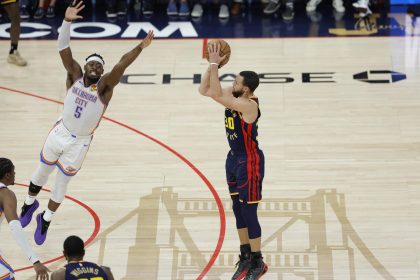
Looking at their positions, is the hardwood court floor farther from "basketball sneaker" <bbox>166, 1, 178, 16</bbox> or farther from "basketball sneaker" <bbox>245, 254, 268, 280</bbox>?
"basketball sneaker" <bbox>166, 1, 178, 16</bbox>

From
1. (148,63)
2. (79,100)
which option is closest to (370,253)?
(79,100)

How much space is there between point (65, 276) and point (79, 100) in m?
2.77

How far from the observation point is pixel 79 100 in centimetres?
918

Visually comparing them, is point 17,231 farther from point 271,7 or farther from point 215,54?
point 271,7

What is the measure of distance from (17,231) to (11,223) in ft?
0.33

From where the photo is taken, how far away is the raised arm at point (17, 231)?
24.1 feet

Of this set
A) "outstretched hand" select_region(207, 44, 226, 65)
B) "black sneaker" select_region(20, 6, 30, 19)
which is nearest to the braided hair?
"outstretched hand" select_region(207, 44, 226, 65)

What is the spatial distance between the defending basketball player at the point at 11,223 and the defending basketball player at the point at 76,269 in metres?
0.45

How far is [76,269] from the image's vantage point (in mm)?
6879

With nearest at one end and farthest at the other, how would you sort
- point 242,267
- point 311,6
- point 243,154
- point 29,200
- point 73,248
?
point 73,248 < point 243,154 < point 242,267 < point 29,200 < point 311,6

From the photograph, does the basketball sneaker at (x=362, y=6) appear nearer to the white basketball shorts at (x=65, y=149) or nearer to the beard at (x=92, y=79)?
the beard at (x=92, y=79)

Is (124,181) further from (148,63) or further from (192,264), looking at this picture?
(148,63)

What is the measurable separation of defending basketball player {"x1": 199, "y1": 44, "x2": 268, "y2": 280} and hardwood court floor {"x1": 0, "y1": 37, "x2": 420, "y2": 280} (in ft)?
1.14

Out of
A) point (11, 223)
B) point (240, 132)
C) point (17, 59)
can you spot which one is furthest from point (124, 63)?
point (17, 59)
